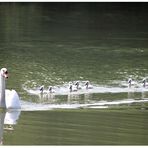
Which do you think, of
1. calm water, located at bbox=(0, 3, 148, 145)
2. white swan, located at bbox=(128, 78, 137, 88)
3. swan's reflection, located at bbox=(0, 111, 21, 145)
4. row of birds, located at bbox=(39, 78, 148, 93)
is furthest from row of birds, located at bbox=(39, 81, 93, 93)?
swan's reflection, located at bbox=(0, 111, 21, 145)

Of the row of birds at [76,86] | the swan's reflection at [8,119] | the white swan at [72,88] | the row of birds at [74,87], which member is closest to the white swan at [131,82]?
the row of birds at [76,86]

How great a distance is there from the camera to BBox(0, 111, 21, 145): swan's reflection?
49.7ft

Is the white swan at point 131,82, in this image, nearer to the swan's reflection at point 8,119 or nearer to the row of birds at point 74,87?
the row of birds at point 74,87

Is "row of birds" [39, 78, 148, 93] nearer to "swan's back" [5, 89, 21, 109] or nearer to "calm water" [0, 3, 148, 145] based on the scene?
"calm water" [0, 3, 148, 145]

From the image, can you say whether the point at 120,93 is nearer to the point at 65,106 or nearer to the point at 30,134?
the point at 65,106

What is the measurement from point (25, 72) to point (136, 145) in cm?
997

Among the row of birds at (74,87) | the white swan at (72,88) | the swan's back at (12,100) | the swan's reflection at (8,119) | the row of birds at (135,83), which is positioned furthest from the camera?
the row of birds at (135,83)

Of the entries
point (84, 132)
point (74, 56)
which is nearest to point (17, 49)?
point (74, 56)

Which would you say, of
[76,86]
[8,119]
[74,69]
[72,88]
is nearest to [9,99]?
[8,119]

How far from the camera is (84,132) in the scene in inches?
576

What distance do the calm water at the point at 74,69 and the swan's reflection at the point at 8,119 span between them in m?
0.10

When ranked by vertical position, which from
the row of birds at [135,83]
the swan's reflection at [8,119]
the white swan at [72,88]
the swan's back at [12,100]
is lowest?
the swan's reflection at [8,119]

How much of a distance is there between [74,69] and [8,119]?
836 cm

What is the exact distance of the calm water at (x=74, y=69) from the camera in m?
15.0
